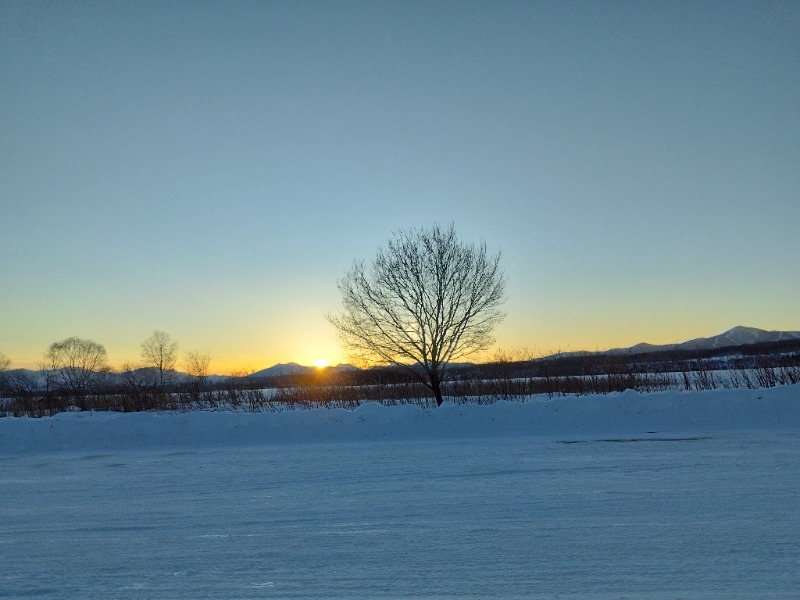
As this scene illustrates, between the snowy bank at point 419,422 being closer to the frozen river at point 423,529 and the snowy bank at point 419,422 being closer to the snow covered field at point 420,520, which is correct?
the snow covered field at point 420,520

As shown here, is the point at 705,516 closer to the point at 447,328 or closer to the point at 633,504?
the point at 633,504

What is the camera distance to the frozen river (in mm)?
3945

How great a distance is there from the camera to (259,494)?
731cm

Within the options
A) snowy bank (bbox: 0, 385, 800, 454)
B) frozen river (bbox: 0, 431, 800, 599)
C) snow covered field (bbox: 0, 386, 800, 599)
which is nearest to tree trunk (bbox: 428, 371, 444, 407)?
snowy bank (bbox: 0, 385, 800, 454)

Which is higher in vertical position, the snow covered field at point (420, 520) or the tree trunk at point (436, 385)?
the tree trunk at point (436, 385)

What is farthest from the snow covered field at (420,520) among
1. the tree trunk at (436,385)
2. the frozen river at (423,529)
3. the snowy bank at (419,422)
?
the tree trunk at (436,385)

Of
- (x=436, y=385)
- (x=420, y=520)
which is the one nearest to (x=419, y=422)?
(x=436, y=385)

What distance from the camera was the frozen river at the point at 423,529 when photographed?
3945 millimetres

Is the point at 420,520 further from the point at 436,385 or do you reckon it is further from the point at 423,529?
the point at 436,385

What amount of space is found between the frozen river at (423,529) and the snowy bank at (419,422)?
5342 mm

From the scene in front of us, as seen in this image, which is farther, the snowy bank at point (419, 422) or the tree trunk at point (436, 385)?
the tree trunk at point (436, 385)

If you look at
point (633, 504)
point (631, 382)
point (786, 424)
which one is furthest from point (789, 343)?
point (633, 504)

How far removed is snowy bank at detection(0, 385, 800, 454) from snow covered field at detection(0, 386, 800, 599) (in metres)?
2.21

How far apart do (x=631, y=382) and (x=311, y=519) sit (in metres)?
20.6
